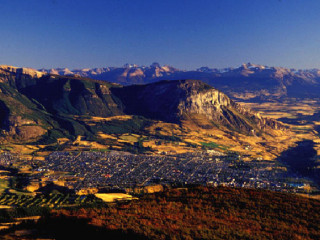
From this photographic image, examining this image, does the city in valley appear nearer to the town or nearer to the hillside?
the town

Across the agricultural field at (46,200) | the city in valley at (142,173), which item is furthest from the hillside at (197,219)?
the city in valley at (142,173)

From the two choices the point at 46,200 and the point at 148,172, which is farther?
the point at 148,172

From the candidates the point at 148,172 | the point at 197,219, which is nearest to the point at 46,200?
the point at 148,172

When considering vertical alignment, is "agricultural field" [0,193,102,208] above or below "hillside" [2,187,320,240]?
below

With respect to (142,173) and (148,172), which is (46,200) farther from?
(148,172)

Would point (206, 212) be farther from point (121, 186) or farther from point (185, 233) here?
point (121, 186)

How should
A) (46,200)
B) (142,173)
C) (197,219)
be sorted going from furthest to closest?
(142,173)
(46,200)
(197,219)

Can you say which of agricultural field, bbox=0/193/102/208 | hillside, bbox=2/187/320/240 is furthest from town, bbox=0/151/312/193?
hillside, bbox=2/187/320/240

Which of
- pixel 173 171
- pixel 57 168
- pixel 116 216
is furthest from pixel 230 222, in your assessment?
pixel 57 168

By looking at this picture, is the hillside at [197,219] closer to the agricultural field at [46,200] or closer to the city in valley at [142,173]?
the agricultural field at [46,200]

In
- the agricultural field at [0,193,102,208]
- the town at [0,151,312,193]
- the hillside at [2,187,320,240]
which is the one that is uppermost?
the hillside at [2,187,320,240]
